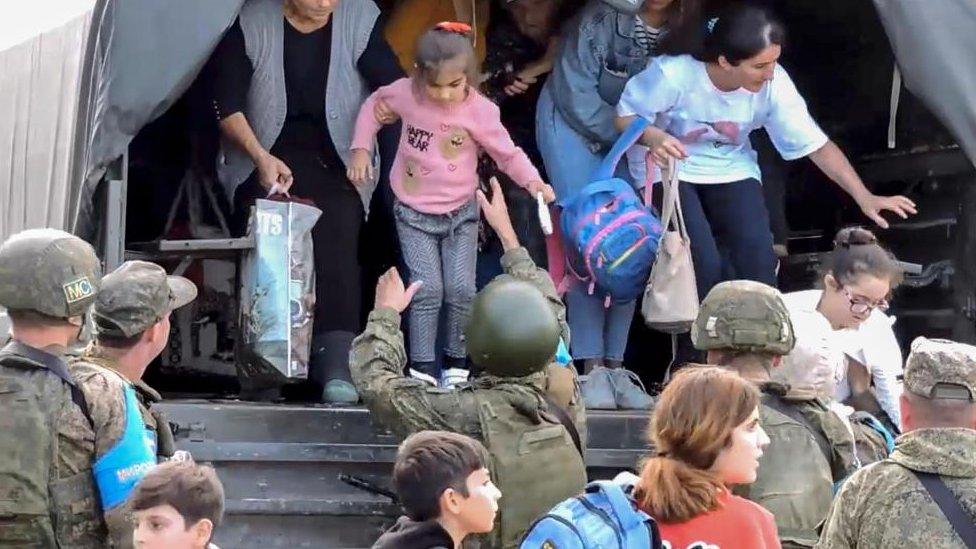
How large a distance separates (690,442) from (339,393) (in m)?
2.66

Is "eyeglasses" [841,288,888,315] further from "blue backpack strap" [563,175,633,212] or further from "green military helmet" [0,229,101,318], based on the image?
"green military helmet" [0,229,101,318]

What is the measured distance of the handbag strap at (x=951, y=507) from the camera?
11.1 feet

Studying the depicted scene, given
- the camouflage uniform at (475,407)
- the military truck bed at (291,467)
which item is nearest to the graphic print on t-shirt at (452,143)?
the military truck bed at (291,467)

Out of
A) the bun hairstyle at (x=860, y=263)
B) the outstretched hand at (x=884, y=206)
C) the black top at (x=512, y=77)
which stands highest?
the black top at (x=512, y=77)

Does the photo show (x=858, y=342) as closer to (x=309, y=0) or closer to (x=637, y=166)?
(x=637, y=166)

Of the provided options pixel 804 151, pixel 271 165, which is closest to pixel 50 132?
pixel 271 165

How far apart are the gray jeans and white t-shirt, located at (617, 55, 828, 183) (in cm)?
82

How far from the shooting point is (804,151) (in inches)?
258

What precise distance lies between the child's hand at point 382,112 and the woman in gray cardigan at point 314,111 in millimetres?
154

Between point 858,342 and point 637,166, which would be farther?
point 637,166

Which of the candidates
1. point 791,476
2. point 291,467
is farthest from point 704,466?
point 291,467

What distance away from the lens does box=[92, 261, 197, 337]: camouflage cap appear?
155 inches

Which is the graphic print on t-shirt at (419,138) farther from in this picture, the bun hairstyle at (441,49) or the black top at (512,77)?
the black top at (512,77)

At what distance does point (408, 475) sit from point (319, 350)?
2.51 metres
